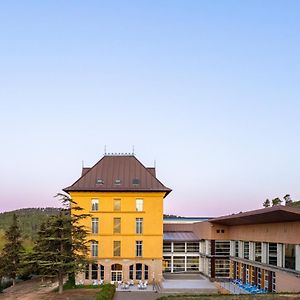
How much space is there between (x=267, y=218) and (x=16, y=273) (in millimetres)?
21696

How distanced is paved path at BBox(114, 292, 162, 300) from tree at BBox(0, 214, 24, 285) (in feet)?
33.2

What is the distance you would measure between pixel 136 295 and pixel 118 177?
11405mm

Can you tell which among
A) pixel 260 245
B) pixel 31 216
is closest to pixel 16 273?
pixel 260 245

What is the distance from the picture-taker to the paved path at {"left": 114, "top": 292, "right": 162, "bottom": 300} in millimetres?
30684

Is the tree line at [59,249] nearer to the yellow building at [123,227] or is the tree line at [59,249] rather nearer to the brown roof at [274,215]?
the yellow building at [123,227]

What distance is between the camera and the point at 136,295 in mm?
32219

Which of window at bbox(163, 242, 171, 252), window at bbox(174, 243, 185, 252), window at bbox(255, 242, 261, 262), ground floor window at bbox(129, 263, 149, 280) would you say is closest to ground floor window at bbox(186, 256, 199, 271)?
window at bbox(174, 243, 185, 252)

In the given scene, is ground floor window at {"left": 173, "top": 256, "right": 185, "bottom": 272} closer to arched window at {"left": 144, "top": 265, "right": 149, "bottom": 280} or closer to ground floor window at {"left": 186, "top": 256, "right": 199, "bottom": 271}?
ground floor window at {"left": 186, "top": 256, "right": 199, "bottom": 271}

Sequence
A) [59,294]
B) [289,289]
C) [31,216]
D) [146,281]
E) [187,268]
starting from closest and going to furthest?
[289,289] < [59,294] < [146,281] < [187,268] < [31,216]

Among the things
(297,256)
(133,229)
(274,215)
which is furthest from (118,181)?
(297,256)

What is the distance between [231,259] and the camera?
39.8 meters

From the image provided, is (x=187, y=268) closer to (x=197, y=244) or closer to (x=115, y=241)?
(x=197, y=244)

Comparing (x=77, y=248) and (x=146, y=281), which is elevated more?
(x=77, y=248)

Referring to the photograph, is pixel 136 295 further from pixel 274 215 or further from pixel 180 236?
pixel 180 236
